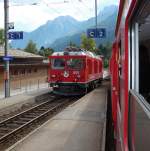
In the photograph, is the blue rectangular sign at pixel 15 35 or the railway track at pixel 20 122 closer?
the railway track at pixel 20 122

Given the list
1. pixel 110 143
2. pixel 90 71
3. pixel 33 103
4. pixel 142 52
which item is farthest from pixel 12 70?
pixel 142 52

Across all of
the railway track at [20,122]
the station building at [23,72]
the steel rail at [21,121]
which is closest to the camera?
the railway track at [20,122]

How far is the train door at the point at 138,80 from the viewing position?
277cm

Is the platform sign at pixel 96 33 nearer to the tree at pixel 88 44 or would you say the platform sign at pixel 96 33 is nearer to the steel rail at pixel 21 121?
the steel rail at pixel 21 121

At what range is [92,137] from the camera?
1120cm

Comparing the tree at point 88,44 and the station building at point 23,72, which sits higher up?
the tree at point 88,44

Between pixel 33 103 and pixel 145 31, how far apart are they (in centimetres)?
2135

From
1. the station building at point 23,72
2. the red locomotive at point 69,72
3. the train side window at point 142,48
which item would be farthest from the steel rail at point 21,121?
the station building at point 23,72

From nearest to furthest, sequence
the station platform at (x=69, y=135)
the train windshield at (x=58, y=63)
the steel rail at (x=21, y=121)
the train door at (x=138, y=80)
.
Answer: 1. the train door at (x=138, y=80)
2. the station platform at (x=69, y=135)
3. the steel rail at (x=21, y=121)
4. the train windshield at (x=58, y=63)

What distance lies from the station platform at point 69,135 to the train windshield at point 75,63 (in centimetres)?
1173

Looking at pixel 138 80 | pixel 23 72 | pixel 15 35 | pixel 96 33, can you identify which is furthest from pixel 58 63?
pixel 138 80

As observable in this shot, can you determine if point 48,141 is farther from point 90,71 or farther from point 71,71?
point 90,71

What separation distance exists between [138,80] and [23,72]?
35828 mm

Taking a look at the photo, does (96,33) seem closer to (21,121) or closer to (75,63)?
(75,63)
